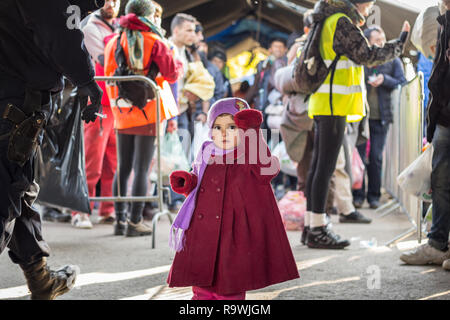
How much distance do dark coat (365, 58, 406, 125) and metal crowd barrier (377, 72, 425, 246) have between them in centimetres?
7

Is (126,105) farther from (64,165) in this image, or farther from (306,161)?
(306,161)

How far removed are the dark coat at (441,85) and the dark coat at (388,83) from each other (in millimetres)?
3791

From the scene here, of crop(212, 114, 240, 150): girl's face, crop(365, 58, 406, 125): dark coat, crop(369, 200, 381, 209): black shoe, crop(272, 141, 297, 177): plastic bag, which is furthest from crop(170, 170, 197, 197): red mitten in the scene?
crop(369, 200, 381, 209): black shoe

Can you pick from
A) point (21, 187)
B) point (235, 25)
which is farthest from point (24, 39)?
point (235, 25)

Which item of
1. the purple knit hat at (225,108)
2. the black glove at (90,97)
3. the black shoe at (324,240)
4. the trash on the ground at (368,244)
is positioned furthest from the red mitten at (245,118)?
the trash on the ground at (368,244)

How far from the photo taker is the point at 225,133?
9.26 feet

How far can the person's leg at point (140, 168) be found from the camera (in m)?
5.36

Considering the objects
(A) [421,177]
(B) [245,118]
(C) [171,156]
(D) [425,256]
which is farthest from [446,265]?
(C) [171,156]

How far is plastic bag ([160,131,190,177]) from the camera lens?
21.0 feet

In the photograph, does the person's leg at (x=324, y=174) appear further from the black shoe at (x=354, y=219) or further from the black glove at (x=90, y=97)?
the black glove at (x=90, y=97)

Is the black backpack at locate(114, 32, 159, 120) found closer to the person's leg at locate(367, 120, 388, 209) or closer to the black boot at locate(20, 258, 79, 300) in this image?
the black boot at locate(20, 258, 79, 300)

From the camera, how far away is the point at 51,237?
5480mm

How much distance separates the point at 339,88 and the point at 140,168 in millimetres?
1748
